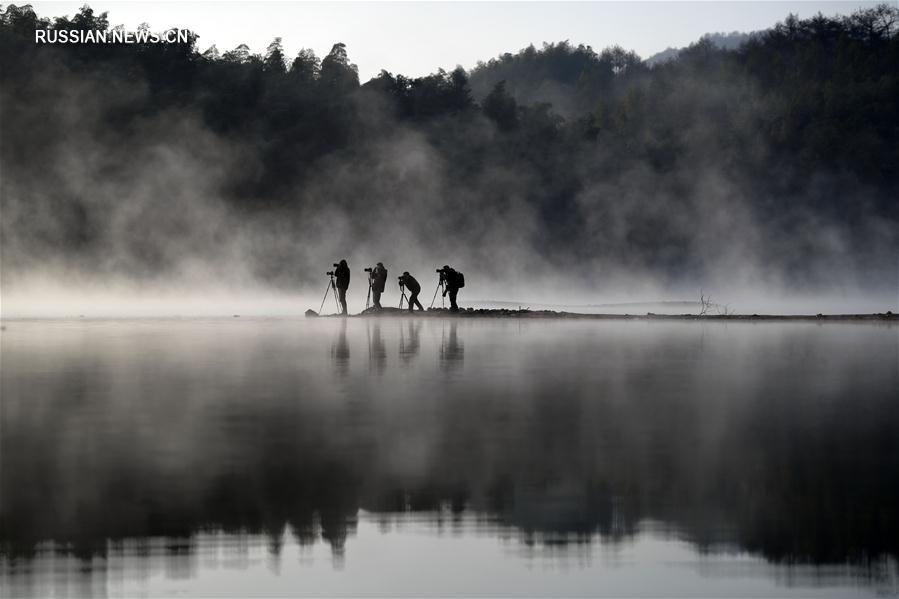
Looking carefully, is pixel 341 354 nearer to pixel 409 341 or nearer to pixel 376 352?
pixel 376 352

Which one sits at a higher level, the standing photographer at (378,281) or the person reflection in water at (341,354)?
the standing photographer at (378,281)

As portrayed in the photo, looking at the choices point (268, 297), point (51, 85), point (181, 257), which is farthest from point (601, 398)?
point (51, 85)

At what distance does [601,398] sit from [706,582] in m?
7.68

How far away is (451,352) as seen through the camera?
21406 millimetres

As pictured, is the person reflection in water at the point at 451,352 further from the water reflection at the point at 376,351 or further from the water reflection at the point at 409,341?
the water reflection at the point at 376,351

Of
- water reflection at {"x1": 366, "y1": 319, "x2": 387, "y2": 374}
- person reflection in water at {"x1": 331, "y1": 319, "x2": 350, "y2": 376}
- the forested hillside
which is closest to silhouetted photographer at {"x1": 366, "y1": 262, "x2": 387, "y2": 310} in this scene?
water reflection at {"x1": 366, "y1": 319, "x2": 387, "y2": 374}

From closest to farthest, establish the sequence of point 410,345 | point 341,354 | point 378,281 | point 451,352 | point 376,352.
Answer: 1. point 341,354
2. point 376,352
3. point 451,352
4. point 410,345
5. point 378,281

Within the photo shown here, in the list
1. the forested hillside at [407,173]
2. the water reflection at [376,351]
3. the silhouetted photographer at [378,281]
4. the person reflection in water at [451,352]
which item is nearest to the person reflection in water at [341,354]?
the water reflection at [376,351]

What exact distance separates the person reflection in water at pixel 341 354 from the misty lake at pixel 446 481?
17.6 inches

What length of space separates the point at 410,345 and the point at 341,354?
312 cm

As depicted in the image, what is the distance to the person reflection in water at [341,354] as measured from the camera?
56.7 feet

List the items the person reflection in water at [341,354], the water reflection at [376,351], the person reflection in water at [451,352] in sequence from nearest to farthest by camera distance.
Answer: the person reflection in water at [341,354]
the water reflection at [376,351]
the person reflection in water at [451,352]

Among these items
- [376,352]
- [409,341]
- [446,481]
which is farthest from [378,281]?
[446,481]

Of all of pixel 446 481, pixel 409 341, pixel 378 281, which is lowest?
pixel 446 481
